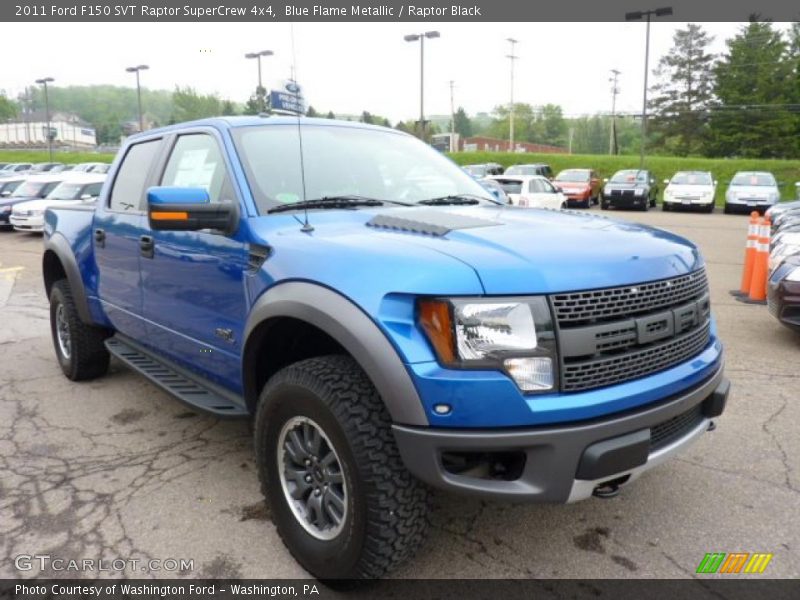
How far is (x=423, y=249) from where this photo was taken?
2.38m

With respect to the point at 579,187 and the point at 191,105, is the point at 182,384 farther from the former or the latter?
the point at 579,187

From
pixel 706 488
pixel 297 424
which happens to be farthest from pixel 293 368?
pixel 706 488

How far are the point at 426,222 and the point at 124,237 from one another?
2.23 meters

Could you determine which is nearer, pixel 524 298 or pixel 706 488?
pixel 524 298

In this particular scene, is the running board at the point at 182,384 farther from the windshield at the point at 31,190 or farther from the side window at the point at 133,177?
the windshield at the point at 31,190

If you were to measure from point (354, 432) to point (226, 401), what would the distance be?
46.8 inches

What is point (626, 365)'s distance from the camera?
2.34m

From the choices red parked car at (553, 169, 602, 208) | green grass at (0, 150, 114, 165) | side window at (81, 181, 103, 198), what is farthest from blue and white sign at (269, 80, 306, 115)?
green grass at (0, 150, 114, 165)

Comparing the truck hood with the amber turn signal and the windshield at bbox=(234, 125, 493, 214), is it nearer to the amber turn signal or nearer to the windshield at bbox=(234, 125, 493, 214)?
the amber turn signal

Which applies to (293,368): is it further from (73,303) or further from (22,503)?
(73,303)

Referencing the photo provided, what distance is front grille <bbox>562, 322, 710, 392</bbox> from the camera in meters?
2.22

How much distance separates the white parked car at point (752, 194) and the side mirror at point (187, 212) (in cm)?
2372

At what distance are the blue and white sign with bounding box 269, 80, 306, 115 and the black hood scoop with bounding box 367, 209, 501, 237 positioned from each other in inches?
23.9

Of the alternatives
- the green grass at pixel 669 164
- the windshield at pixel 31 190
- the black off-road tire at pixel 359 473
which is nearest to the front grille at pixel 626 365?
the black off-road tire at pixel 359 473
